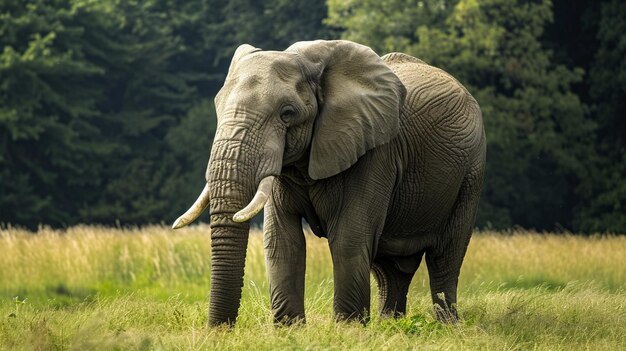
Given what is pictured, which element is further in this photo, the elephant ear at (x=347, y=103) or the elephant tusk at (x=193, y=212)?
the elephant ear at (x=347, y=103)

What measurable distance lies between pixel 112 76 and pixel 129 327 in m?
34.9

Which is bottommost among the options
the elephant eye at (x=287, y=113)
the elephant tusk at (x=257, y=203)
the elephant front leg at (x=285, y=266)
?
the elephant front leg at (x=285, y=266)

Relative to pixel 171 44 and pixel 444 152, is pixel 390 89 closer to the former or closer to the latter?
pixel 444 152

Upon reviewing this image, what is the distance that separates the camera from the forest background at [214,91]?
33.1m

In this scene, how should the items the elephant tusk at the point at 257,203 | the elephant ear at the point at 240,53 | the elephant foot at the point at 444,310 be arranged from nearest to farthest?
the elephant tusk at the point at 257,203
the elephant ear at the point at 240,53
the elephant foot at the point at 444,310

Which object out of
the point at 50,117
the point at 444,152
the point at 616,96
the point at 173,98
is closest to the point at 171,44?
the point at 173,98

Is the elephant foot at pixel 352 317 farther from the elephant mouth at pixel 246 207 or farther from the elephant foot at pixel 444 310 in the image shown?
the elephant mouth at pixel 246 207

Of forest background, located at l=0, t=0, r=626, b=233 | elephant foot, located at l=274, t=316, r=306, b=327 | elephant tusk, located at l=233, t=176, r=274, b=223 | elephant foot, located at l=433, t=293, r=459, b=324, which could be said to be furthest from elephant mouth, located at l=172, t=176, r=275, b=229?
forest background, located at l=0, t=0, r=626, b=233

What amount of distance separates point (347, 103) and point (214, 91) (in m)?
39.9

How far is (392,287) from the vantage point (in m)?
11.6

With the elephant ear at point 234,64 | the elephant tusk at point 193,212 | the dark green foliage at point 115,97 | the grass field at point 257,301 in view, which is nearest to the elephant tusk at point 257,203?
the elephant tusk at point 193,212

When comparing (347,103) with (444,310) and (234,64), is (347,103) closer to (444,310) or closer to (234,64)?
(234,64)

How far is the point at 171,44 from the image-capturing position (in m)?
44.4

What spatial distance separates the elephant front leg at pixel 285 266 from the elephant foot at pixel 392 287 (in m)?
1.93
